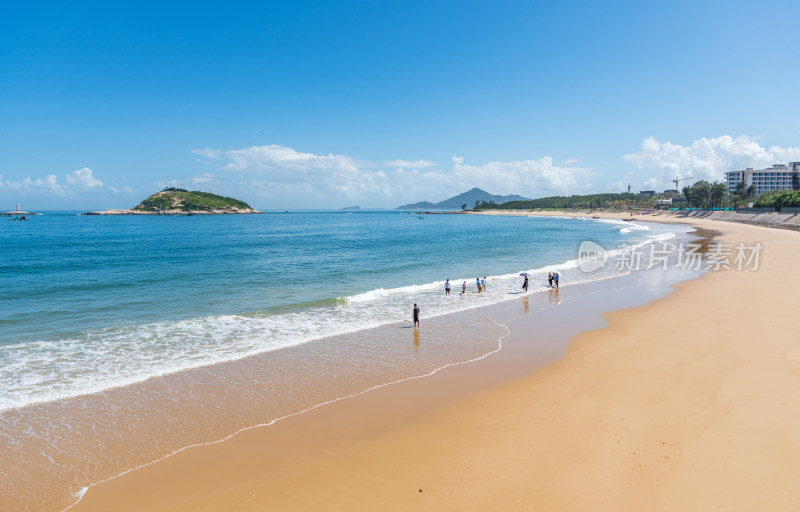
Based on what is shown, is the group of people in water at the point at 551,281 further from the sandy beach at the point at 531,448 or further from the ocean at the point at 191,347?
A: the sandy beach at the point at 531,448

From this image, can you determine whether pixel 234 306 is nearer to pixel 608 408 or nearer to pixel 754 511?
pixel 608 408

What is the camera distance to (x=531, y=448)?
8242mm

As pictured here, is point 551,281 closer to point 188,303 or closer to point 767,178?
point 188,303

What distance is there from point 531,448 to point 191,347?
506 inches

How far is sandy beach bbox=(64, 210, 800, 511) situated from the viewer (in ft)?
22.6

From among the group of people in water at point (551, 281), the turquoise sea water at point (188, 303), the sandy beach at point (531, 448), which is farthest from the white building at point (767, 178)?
the sandy beach at point (531, 448)

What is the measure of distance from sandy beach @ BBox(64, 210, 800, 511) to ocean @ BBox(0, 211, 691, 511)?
113 centimetres

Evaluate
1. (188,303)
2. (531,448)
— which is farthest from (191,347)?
(531,448)

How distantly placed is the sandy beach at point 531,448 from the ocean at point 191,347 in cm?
113

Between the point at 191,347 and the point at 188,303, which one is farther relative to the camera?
the point at 188,303

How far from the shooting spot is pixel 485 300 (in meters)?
23.5

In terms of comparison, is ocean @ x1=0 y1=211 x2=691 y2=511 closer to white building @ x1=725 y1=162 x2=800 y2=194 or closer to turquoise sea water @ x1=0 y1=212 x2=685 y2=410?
turquoise sea water @ x1=0 y1=212 x2=685 y2=410

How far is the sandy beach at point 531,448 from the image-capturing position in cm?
689

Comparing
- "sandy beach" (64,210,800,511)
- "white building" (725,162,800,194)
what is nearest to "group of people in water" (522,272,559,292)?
"sandy beach" (64,210,800,511)
